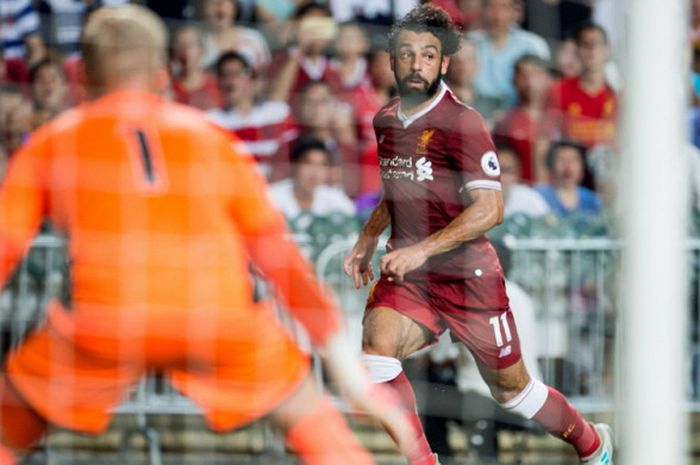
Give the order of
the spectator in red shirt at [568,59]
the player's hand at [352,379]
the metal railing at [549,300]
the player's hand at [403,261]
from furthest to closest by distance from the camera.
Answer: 1. the metal railing at [549,300]
2. the spectator in red shirt at [568,59]
3. the player's hand at [403,261]
4. the player's hand at [352,379]

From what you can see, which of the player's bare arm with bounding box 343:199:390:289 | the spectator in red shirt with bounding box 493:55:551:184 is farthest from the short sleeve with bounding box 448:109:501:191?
the spectator in red shirt with bounding box 493:55:551:184

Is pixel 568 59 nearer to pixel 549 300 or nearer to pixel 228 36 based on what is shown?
pixel 228 36

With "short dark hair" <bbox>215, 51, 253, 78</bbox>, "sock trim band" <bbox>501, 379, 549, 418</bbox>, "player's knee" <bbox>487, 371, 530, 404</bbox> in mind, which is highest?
"short dark hair" <bbox>215, 51, 253, 78</bbox>

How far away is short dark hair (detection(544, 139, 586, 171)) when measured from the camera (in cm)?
505

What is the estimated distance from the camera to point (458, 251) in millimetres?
4086

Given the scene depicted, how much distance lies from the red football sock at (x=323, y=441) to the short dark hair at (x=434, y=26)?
111cm

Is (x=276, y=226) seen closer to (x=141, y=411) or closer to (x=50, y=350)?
(x=50, y=350)

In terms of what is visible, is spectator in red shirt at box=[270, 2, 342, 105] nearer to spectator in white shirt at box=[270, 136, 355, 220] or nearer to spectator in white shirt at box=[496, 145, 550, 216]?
spectator in white shirt at box=[270, 136, 355, 220]

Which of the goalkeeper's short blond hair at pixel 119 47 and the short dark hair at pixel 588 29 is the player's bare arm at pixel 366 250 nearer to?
the goalkeeper's short blond hair at pixel 119 47

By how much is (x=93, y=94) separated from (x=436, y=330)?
126 centimetres

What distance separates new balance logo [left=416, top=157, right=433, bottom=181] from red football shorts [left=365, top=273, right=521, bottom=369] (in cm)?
33

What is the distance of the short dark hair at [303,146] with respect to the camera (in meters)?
5.49

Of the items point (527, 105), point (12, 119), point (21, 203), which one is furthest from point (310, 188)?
point (21, 203)

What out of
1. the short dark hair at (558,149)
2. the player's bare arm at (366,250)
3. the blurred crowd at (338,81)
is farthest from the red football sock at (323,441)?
the short dark hair at (558,149)
